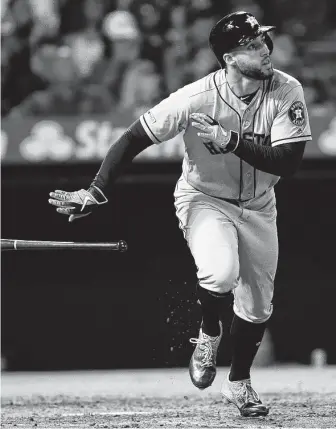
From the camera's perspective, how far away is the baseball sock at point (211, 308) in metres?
4.72

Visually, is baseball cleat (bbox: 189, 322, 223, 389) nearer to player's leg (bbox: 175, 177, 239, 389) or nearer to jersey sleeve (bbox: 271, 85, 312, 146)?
player's leg (bbox: 175, 177, 239, 389)

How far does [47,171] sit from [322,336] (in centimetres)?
323

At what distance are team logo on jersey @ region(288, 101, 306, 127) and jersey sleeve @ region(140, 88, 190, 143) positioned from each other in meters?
0.51

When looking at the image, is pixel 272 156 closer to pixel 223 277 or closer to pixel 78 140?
pixel 223 277

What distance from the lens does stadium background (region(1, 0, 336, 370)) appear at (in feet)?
30.9

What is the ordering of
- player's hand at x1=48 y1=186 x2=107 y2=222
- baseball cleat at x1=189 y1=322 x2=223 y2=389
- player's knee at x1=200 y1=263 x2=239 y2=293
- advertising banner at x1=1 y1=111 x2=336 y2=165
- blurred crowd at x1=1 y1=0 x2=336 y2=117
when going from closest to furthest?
player's knee at x1=200 y1=263 x2=239 y2=293 → player's hand at x1=48 y1=186 x2=107 y2=222 → baseball cleat at x1=189 y1=322 x2=223 y2=389 → advertising banner at x1=1 y1=111 x2=336 y2=165 → blurred crowd at x1=1 y1=0 x2=336 y2=117

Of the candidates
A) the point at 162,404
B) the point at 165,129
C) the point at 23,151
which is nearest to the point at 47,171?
the point at 23,151

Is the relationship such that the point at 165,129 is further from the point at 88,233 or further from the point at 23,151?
the point at 88,233

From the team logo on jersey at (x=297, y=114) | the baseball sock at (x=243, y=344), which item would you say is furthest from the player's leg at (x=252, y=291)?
the team logo on jersey at (x=297, y=114)

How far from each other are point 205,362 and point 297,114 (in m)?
1.34

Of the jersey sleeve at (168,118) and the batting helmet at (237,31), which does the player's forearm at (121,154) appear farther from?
the batting helmet at (237,31)

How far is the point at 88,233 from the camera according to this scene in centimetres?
970

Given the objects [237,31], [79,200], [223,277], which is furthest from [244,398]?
[237,31]

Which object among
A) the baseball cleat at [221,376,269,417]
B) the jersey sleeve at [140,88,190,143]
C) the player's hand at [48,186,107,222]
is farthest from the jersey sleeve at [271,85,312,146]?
the baseball cleat at [221,376,269,417]
